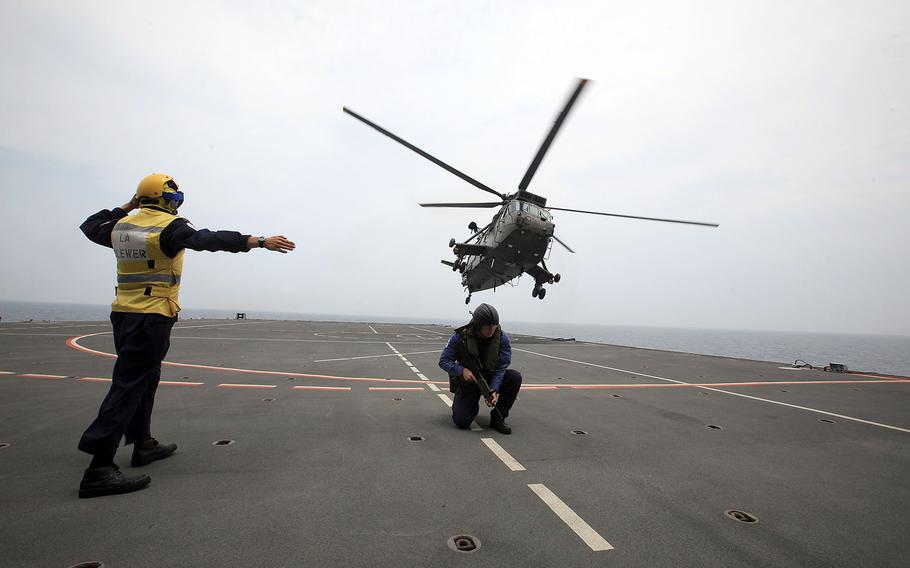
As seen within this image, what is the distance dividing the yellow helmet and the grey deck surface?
2417 millimetres

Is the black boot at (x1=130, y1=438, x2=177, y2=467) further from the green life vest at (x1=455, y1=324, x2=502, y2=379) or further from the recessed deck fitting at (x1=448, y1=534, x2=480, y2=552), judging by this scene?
the green life vest at (x1=455, y1=324, x2=502, y2=379)

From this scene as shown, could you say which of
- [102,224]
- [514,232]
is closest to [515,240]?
[514,232]

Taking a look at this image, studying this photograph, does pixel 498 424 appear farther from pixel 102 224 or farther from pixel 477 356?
pixel 102 224

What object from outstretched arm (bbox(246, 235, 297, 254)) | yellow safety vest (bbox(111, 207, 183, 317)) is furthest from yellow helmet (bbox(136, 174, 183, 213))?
outstretched arm (bbox(246, 235, 297, 254))

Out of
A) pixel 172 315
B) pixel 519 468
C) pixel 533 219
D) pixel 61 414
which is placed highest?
pixel 533 219

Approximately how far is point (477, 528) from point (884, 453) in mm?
5004

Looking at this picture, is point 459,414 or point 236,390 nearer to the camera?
→ point 459,414

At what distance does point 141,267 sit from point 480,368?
369 centimetres

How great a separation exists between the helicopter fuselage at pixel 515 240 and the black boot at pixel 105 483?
1487cm

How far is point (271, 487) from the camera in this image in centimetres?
291

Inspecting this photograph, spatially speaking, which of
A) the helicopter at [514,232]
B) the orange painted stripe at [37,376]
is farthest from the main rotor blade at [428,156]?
the orange painted stripe at [37,376]

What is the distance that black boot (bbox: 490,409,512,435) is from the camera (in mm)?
4459

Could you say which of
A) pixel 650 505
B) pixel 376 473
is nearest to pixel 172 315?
pixel 376 473

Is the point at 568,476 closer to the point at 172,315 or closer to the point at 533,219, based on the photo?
the point at 172,315
